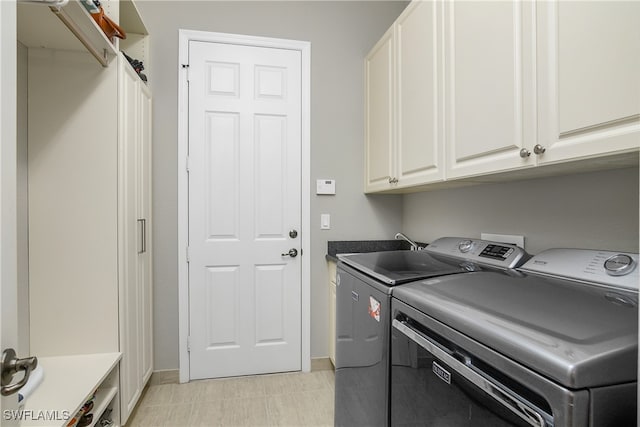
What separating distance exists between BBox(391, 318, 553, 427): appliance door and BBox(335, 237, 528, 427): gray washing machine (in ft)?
0.31

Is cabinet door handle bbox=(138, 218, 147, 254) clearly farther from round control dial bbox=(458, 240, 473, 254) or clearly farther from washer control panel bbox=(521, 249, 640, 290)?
washer control panel bbox=(521, 249, 640, 290)

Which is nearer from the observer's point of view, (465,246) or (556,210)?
(556,210)

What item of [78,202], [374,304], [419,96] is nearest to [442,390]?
[374,304]

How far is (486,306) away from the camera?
0.83 meters

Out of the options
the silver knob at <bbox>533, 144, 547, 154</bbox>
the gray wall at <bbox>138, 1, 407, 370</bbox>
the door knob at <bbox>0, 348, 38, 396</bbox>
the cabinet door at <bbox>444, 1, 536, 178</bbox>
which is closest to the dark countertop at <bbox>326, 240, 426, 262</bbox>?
the gray wall at <bbox>138, 1, 407, 370</bbox>

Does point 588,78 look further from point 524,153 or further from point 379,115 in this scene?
point 379,115

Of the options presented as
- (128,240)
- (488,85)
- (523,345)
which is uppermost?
(488,85)

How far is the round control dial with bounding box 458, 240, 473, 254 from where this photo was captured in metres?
1.63

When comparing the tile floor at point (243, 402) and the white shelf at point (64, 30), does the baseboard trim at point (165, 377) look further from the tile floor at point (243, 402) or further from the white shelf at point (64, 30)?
the white shelf at point (64, 30)

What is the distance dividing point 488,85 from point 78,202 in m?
1.81

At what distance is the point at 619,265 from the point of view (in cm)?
97

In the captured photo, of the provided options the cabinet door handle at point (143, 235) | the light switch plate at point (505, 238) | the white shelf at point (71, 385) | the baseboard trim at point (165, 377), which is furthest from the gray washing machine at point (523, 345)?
the baseboard trim at point (165, 377)

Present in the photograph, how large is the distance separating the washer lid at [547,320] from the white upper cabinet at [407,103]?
2.30 feet

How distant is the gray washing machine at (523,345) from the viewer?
1.82 feet
